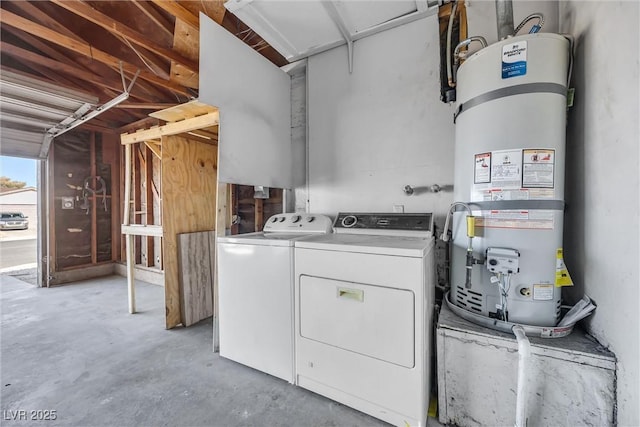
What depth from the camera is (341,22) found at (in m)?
2.11

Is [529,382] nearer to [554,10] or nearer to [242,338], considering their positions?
[242,338]

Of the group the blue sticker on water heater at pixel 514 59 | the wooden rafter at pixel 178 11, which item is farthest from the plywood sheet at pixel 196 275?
the blue sticker on water heater at pixel 514 59

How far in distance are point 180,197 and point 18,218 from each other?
1100 centimetres

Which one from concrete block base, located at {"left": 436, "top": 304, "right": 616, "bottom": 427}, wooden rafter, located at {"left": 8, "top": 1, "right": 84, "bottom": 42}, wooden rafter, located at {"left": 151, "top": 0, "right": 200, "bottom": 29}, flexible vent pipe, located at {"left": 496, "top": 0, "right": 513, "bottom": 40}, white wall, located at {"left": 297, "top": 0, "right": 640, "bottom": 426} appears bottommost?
concrete block base, located at {"left": 436, "top": 304, "right": 616, "bottom": 427}

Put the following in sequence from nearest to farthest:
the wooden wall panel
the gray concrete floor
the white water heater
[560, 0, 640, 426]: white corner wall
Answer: [560, 0, 640, 426]: white corner wall < the white water heater < the gray concrete floor < the wooden wall panel

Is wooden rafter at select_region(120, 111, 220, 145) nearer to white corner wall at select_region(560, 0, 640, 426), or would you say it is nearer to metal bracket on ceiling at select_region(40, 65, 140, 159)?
metal bracket on ceiling at select_region(40, 65, 140, 159)

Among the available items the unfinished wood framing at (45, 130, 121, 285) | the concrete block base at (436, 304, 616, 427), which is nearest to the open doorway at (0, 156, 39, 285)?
the unfinished wood framing at (45, 130, 121, 285)

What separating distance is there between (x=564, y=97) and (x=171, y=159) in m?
3.07

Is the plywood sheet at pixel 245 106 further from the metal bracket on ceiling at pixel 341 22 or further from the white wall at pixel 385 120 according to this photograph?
the metal bracket on ceiling at pixel 341 22

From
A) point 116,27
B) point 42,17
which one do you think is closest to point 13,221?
point 42,17

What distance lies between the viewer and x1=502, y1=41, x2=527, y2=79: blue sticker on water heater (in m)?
1.28

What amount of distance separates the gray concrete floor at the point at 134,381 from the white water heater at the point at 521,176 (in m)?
0.87

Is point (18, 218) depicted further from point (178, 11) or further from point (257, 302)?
point (257, 302)

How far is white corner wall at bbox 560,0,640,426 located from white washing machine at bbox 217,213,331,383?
155cm
